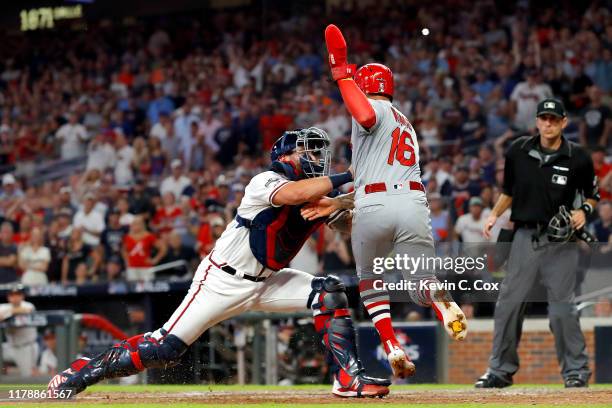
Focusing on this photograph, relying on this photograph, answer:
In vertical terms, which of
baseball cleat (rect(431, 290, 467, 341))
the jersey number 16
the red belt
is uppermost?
the jersey number 16

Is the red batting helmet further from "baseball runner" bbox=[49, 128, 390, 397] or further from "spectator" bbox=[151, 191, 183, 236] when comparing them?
"spectator" bbox=[151, 191, 183, 236]

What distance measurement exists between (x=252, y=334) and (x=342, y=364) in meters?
5.01

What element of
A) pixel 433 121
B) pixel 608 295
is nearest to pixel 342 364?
pixel 608 295

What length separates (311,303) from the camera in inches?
275

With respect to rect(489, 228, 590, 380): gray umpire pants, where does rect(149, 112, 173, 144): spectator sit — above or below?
above

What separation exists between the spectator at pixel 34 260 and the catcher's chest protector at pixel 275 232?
8318 millimetres

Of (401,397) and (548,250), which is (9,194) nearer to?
(548,250)

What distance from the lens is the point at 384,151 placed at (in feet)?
22.3

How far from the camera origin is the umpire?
8.05m

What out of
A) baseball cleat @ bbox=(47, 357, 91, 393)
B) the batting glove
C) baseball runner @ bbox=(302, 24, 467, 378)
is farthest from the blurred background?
the batting glove

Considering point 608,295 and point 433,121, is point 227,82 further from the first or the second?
point 608,295

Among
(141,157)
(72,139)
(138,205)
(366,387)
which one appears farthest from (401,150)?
(72,139)

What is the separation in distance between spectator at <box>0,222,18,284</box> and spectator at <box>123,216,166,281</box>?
164 centimetres

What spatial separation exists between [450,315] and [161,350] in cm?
172
